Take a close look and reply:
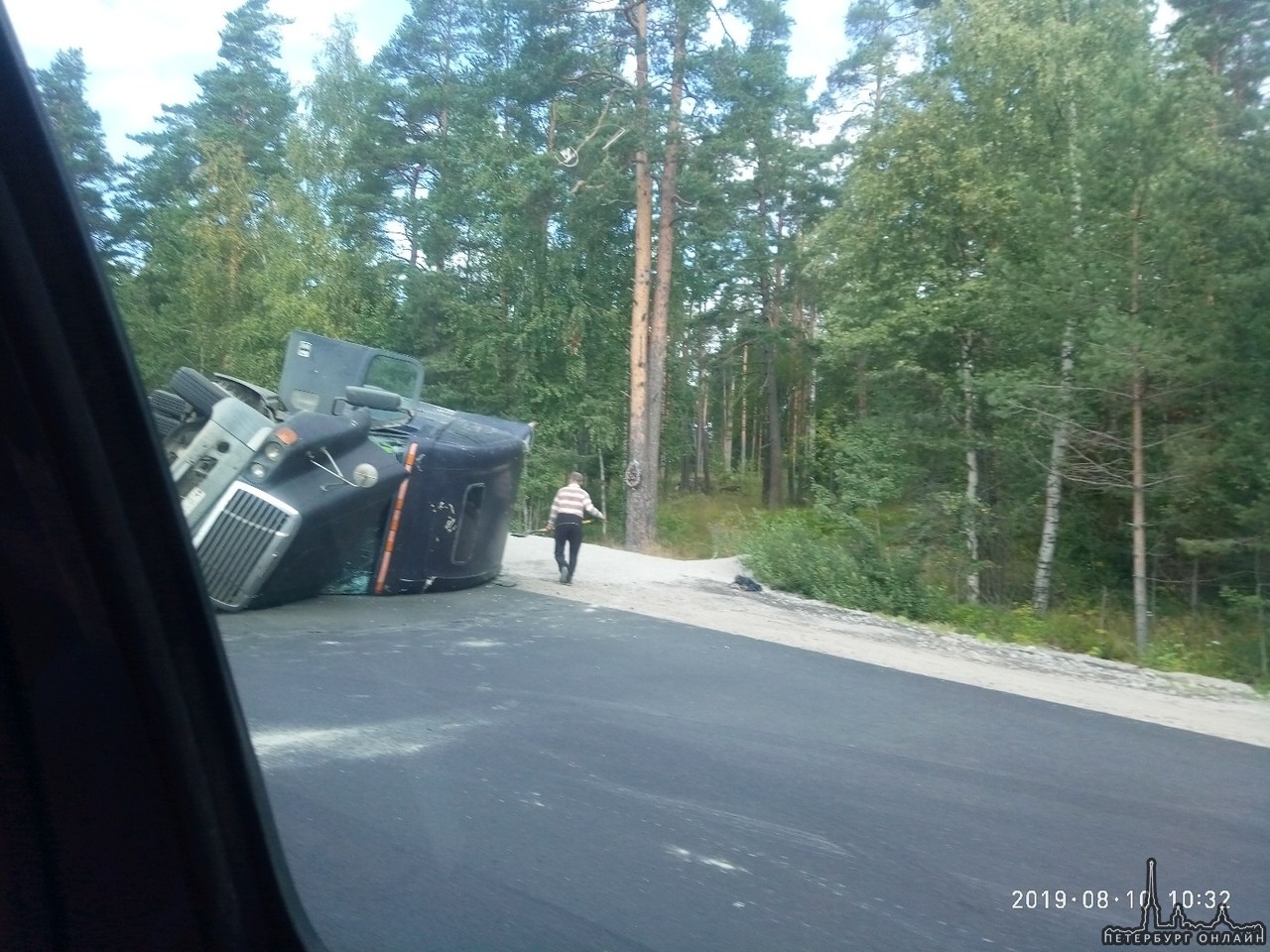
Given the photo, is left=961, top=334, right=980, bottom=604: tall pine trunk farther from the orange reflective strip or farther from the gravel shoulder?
the orange reflective strip

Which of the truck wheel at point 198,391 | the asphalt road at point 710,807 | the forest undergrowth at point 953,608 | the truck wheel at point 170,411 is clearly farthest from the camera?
the forest undergrowth at point 953,608

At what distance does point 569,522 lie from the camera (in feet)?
45.0

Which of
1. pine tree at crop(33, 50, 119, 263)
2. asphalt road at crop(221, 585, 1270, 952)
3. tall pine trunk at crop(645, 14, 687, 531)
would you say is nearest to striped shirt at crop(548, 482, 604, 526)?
asphalt road at crop(221, 585, 1270, 952)

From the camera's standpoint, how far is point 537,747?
18.8 feet

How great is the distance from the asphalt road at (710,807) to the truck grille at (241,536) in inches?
41.7

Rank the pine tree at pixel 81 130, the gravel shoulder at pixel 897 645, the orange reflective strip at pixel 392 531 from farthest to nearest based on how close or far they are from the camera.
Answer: the orange reflective strip at pixel 392 531
the gravel shoulder at pixel 897 645
the pine tree at pixel 81 130

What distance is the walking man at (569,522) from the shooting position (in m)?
13.7

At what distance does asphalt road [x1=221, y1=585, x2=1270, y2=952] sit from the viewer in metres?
3.69

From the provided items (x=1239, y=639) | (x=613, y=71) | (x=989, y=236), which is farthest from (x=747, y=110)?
(x=1239, y=639)

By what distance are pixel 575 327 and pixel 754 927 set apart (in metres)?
16.3

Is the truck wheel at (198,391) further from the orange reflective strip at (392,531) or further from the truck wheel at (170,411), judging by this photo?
the orange reflective strip at (392,531)

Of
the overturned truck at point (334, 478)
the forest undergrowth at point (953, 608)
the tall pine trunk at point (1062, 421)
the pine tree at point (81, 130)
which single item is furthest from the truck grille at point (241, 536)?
the tall pine trunk at point (1062, 421)

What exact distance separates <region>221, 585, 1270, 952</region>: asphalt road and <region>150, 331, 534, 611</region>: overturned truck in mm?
1240

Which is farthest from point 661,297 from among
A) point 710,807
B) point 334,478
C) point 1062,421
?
point 710,807
